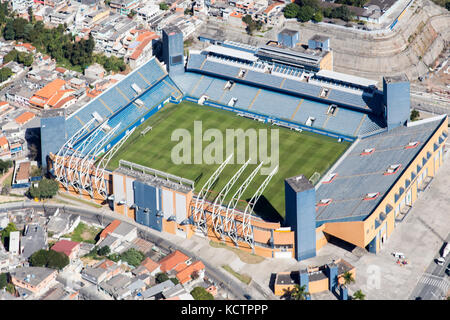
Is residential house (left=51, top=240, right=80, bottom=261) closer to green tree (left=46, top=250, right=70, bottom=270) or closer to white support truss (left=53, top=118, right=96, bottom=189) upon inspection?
green tree (left=46, top=250, right=70, bottom=270)

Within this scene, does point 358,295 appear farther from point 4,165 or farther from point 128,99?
point 4,165

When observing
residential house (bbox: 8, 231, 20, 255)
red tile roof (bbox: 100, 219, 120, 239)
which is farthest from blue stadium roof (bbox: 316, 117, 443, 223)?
residential house (bbox: 8, 231, 20, 255)

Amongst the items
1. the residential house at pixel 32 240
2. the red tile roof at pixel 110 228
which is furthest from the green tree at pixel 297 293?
the residential house at pixel 32 240

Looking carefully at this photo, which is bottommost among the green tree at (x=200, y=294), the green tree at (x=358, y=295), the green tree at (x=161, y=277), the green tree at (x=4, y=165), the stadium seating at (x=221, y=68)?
the green tree at (x=4, y=165)

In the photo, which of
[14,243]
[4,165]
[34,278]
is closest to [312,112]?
[4,165]

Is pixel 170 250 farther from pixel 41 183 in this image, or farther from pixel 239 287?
pixel 41 183

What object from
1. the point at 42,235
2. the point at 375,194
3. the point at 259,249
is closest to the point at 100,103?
the point at 42,235

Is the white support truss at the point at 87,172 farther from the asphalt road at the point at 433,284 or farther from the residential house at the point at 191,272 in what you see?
the asphalt road at the point at 433,284
